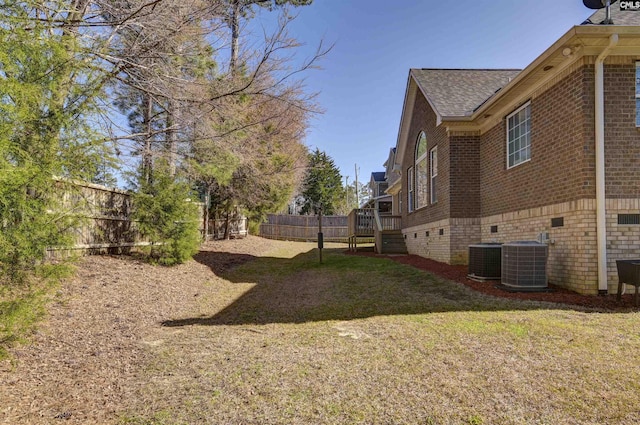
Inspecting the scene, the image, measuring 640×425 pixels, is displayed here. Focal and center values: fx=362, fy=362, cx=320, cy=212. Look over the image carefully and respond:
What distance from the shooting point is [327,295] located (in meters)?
7.21

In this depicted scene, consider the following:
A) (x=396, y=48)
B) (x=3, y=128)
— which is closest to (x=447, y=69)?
(x=396, y=48)

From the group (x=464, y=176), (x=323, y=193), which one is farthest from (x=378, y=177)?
(x=464, y=176)

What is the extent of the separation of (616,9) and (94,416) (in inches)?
426

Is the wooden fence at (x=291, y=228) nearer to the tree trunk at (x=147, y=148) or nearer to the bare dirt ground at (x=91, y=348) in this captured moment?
the tree trunk at (x=147, y=148)

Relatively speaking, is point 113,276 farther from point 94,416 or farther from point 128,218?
point 94,416

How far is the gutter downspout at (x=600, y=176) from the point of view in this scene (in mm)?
5918

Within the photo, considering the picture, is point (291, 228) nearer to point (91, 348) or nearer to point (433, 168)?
point (433, 168)

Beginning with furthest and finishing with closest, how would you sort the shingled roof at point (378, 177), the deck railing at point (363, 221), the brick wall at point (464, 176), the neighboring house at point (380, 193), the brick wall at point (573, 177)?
the shingled roof at point (378, 177), the neighboring house at point (380, 193), the deck railing at point (363, 221), the brick wall at point (464, 176), the brick wall at point (573, 177)

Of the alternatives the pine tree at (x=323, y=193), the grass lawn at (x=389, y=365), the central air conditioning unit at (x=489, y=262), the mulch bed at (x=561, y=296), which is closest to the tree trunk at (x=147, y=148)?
the grass lawn at (x=389, y=365)

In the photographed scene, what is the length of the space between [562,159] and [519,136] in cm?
202

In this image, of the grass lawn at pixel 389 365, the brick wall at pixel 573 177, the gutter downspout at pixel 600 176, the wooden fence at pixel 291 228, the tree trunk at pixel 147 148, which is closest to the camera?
the grass lawn at pixel 389 365

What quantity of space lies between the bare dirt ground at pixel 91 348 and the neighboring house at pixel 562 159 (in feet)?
22.4

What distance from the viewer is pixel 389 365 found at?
11.3 feet

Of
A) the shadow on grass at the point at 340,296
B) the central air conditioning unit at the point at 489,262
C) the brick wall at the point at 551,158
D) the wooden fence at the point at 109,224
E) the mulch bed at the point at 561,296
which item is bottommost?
the shadow on grass at the point at 340,296
